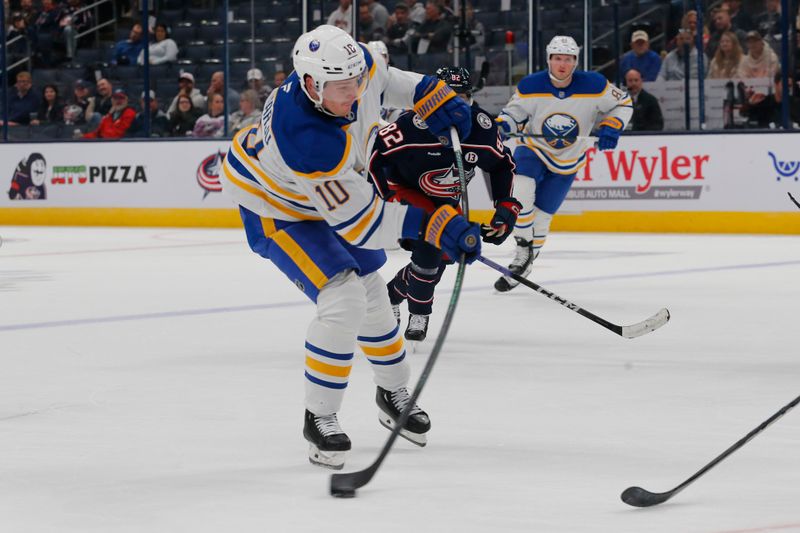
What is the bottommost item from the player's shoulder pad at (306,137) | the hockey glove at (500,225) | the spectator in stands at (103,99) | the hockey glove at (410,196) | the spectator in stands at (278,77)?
the spectator in stands at (103,99)

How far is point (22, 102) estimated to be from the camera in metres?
14.4

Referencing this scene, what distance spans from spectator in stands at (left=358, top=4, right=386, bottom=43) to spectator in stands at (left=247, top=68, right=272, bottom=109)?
3.24ft

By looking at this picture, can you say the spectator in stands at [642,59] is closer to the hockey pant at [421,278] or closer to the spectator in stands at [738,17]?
the spectator in stands at [738,17]

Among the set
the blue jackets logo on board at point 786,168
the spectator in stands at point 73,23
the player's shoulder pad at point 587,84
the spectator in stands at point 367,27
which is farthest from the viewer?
the spectator in stands at point 73,23

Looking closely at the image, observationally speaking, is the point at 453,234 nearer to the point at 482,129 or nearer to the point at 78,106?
the point at 482,129

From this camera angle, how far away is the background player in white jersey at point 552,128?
782 cm

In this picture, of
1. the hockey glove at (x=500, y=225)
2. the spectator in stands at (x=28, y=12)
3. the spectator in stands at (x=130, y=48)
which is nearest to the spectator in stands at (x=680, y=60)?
the spectator in stands at (x=130, y=48)

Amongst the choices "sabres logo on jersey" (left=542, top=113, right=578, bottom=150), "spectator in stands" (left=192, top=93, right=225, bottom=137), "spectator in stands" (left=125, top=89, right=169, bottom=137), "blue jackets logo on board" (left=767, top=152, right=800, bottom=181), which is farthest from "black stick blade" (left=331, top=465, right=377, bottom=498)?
"spectator in stands" (left=125, top=89, right=169, bottom=137)

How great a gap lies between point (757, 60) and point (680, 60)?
633mm

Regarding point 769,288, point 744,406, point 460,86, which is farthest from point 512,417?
point 769,288

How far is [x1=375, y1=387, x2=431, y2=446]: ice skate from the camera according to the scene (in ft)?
11.5

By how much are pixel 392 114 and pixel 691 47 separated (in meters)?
4.64

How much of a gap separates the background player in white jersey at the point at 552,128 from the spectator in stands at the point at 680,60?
354cm

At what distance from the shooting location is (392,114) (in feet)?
25.2
